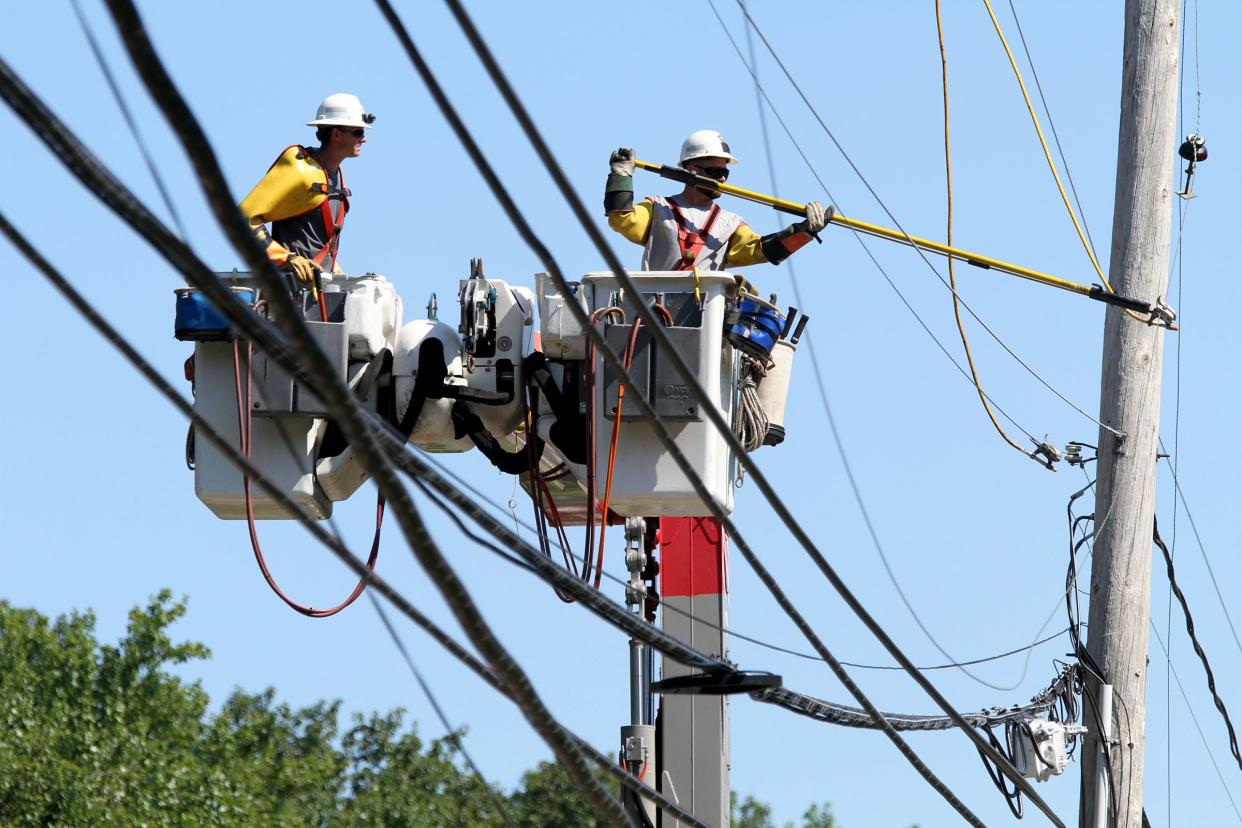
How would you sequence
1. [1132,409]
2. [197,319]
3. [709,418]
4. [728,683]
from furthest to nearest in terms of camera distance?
1. [1132,409]
2. [197,319]
3. [728,683]
4. [709,418]

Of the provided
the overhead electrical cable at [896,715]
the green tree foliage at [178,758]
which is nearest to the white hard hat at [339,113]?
the overhead electrical cable at [896,715]

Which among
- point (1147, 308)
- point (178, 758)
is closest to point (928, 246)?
point (1147, 308)

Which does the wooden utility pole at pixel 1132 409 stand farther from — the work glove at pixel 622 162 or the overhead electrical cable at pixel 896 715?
the work glove at pixel 622 162

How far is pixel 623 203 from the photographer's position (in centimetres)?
915

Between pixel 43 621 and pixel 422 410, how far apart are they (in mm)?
23508

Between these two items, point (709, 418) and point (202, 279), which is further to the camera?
point (709, 418)

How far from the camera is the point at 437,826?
119ft

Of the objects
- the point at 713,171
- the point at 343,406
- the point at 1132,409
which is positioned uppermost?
the point at 713,171

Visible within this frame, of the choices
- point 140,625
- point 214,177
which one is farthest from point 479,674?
point 140,625

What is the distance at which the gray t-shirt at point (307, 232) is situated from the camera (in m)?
8.87

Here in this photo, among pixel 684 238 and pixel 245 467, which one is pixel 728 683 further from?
pixel 684 238

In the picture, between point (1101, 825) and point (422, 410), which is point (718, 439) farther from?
point (1101, 825)

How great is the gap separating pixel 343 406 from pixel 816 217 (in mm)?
5589

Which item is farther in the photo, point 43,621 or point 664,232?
point 43,621
